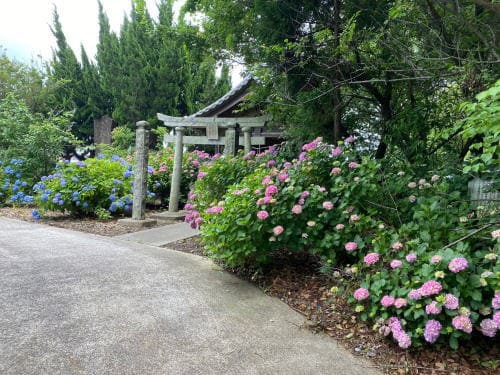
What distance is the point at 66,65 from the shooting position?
18484mm

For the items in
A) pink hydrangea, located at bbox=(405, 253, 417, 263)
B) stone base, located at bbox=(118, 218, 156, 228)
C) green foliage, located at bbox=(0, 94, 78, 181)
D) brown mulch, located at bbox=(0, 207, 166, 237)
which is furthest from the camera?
A: green foliage, located at bbox=(0, 94, 78, 181)

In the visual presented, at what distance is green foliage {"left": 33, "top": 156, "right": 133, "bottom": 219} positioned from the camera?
20.9 ft

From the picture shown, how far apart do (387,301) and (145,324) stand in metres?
1.60

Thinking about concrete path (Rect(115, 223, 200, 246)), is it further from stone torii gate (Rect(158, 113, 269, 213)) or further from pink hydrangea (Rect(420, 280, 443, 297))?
pink hydrangea (Rect(420, 280, 443, 297))

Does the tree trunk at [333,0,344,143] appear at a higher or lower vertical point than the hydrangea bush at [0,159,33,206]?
higher

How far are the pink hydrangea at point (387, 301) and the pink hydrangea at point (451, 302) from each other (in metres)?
0.30

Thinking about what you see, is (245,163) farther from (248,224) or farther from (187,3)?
(187,3)

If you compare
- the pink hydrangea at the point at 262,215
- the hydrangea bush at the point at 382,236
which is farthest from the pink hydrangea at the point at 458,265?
the pink hydrangea at the point at 262,215

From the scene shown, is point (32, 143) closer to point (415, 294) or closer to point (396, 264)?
point (396, 264)

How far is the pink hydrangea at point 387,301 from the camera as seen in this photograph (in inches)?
91.3

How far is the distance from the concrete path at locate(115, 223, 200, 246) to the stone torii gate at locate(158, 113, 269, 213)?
55.5 inches

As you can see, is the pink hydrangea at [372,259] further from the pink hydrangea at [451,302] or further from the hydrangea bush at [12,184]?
the hydrangea bush at [12,184]

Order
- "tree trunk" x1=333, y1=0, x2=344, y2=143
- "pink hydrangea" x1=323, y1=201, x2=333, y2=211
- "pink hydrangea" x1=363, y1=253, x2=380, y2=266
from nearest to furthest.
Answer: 1. "pink hydrangea" x1=363, y1=253, x2=380, y2=266
2. "pink hydrangea" x1=323, y1=201, x2=333, y2=211
3. "tree trunk" x1=333, y1=0, x2=344, y2=143

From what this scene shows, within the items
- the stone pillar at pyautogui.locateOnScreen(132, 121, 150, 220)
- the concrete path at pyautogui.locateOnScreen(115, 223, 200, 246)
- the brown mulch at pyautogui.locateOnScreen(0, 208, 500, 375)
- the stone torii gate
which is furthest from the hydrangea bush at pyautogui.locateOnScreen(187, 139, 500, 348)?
the stone torii gate
